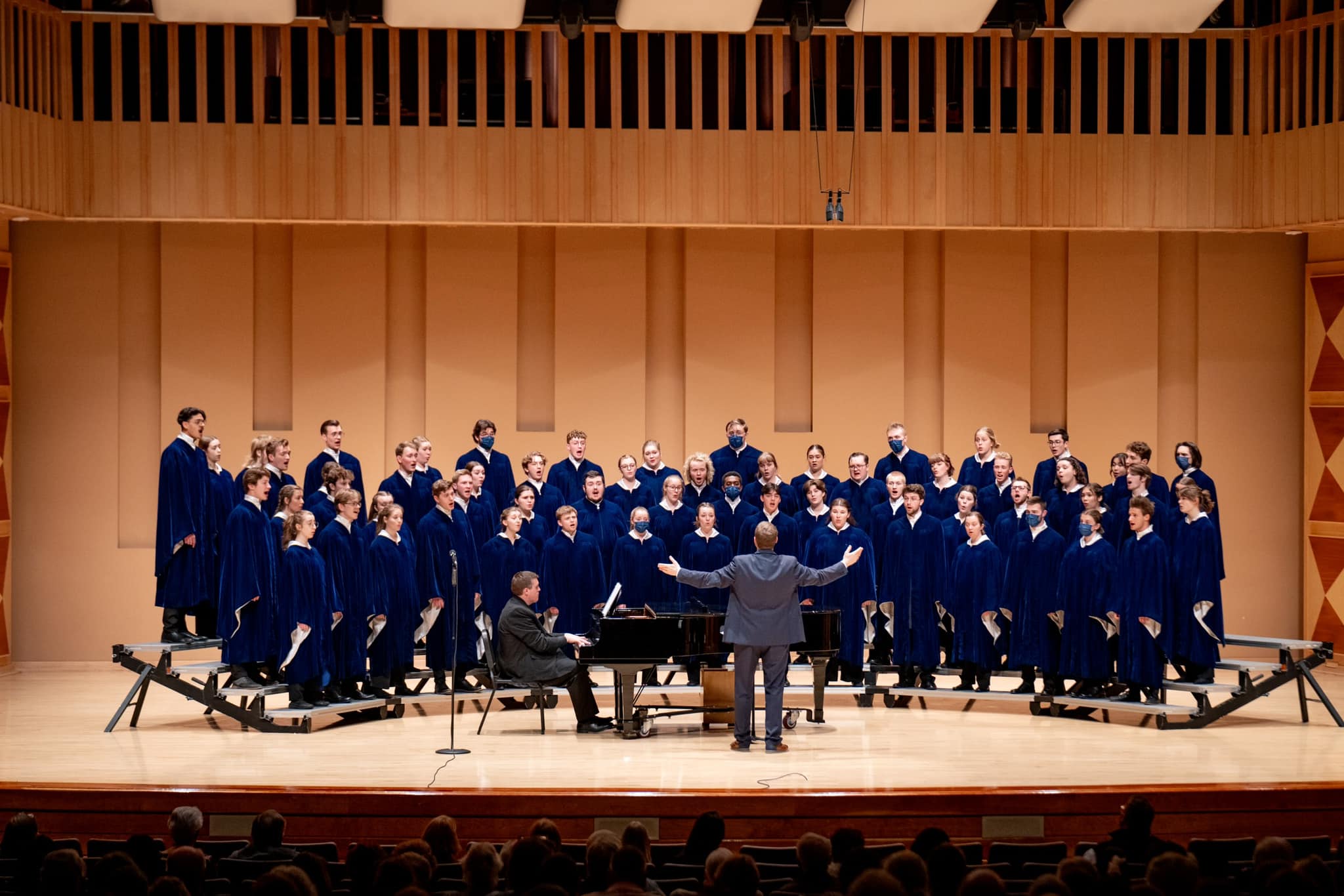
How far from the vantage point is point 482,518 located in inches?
379

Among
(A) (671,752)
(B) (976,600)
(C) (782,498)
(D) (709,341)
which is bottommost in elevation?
(A) (671,752)

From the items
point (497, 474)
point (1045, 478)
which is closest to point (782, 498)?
point (1045, 478)

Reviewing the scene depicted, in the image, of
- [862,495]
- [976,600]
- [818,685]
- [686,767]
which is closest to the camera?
[686,767]

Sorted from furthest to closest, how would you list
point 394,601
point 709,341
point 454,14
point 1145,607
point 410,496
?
point 709,341 → point 454,14 → point 410,496 → point 394,601 → point 1145,607

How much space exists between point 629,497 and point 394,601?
1873mm

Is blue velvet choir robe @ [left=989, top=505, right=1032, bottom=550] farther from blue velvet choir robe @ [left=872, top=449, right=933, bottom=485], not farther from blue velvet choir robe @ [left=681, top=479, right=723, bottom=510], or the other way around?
blue velvet choir robe @ [left=681, top=479, right=723, bottom=510]

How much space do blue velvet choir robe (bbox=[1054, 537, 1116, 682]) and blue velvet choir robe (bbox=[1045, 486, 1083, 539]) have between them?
0.55 m

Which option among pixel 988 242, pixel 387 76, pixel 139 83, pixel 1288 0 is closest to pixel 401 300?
pixel 387 76

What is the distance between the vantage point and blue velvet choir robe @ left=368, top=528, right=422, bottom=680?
865cm

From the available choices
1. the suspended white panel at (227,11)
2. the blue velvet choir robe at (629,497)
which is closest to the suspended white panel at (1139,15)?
the blue velvet choir robe at (629,497)

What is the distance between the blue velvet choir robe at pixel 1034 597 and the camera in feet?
29.1

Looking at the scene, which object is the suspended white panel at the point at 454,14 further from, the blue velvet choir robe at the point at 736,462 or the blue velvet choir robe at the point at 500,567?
the blue velvet choir robe at the point at 500,567

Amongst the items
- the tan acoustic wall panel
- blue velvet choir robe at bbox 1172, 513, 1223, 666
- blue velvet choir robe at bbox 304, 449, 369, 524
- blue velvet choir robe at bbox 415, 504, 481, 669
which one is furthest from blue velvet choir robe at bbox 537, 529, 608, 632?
blue velvet choir robe at bbox 1172, 513, 1223, 666

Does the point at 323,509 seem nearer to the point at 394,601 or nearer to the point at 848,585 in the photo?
the point at 394,601
